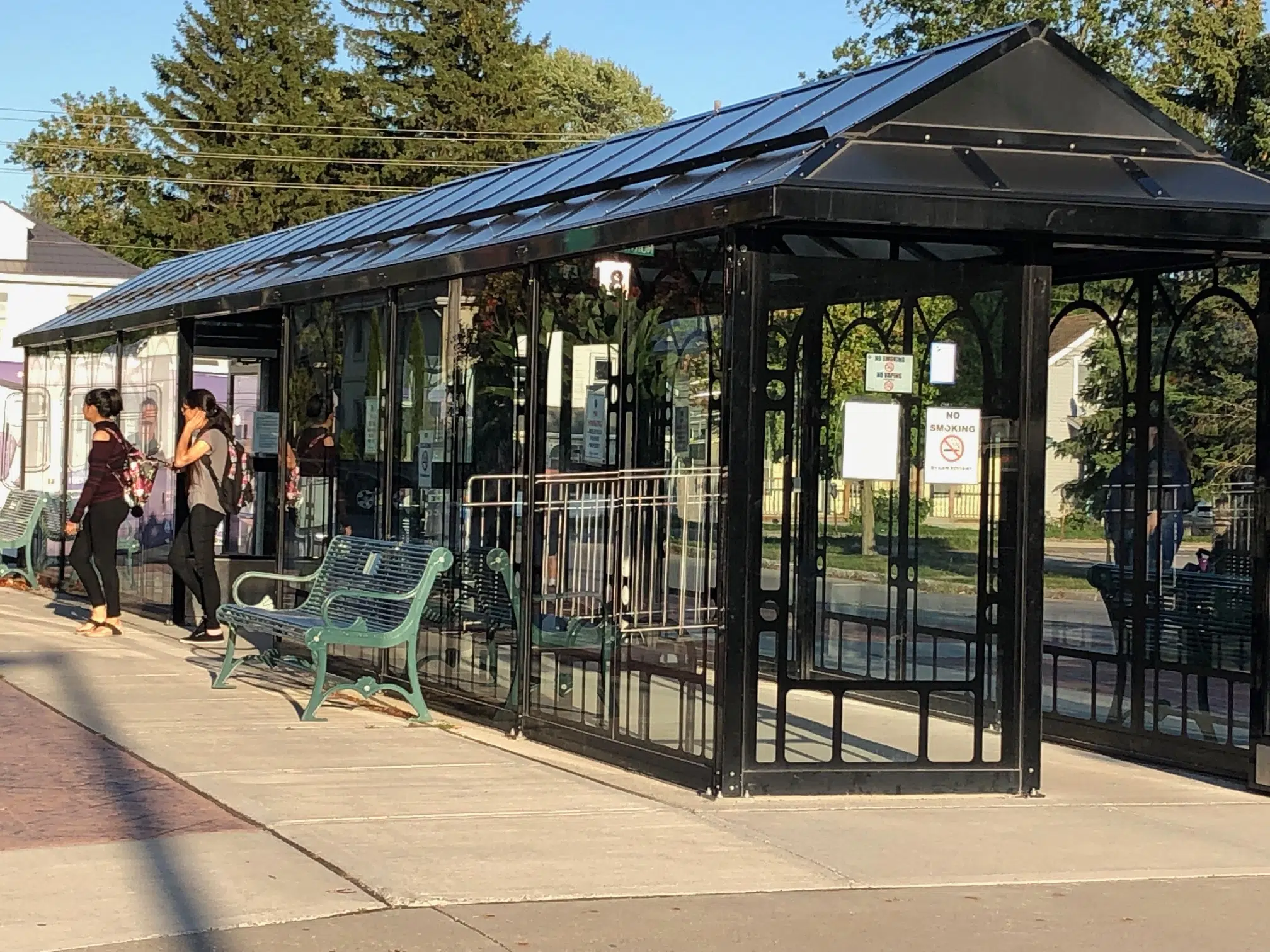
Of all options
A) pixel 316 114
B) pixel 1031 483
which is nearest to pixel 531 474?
pixel 1031 483

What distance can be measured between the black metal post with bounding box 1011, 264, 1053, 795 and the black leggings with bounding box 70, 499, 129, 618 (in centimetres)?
787

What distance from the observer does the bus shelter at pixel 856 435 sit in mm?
8023

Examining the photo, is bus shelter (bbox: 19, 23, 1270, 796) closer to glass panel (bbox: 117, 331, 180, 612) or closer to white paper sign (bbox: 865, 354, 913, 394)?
white paper sign (bbox: 865, 354, 913, 394)

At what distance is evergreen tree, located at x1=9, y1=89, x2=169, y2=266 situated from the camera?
64875mm

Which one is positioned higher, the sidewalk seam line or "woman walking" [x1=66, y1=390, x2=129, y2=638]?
"woman walking" [x1=66, y1=390, x2=129, y2=638]

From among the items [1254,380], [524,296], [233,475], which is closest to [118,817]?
[524,296]

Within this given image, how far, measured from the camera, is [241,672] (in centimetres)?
1227

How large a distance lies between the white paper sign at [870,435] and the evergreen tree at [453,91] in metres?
49.5

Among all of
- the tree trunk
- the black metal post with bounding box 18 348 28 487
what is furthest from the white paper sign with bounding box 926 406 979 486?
the black metal post with bounding box 18 348 28 487

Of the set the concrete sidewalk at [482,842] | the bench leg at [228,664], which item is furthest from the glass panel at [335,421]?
the concrete sidewalk at [482,842]

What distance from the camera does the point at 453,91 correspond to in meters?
57.5

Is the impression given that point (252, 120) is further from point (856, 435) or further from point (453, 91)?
point (856, 435)

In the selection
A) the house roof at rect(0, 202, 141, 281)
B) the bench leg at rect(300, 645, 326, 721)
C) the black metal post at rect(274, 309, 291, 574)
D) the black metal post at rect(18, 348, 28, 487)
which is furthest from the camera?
the house roof at rect(0, 202, 141, 281)

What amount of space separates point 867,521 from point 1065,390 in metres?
1.34
